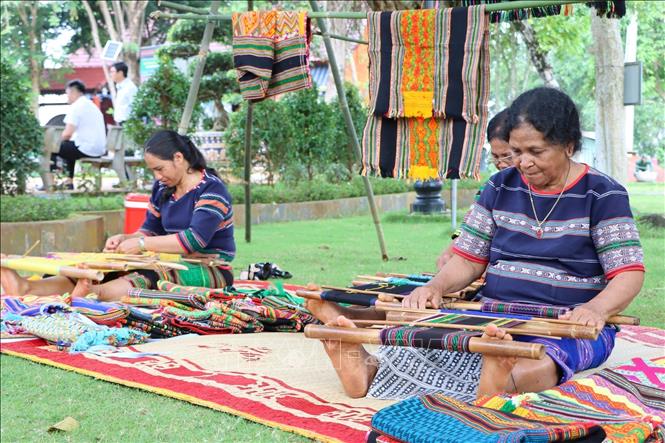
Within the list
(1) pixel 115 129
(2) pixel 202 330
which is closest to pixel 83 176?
(1) pixel 115 129

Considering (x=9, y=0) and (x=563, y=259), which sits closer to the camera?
(x=563, y=259)

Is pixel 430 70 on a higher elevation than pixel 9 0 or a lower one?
lower

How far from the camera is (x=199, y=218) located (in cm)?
530

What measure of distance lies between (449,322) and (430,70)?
7.68 feet

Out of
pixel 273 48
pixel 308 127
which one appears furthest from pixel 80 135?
pixel 273 48

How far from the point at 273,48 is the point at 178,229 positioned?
4.19 feet

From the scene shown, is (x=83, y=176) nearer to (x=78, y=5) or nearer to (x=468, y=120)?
(x=468, y=120)

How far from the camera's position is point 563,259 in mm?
3361

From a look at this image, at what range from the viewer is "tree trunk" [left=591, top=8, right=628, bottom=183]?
10094 millimetres

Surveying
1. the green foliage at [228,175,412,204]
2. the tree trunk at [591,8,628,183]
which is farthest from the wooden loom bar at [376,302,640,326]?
the green foliage at [228,175,412,204]

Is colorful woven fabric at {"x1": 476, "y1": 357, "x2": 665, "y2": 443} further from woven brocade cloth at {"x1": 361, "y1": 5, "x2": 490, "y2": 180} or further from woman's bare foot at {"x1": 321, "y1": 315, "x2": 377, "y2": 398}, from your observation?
woven brocade cloth at {"x1": 361, "y1": 5, "x2": 490, "y2": 180}

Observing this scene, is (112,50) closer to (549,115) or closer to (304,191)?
(304,191)

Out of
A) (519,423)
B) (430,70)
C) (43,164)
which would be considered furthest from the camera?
(43,164)

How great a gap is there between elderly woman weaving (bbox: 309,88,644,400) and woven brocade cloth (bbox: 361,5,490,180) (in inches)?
63.2
